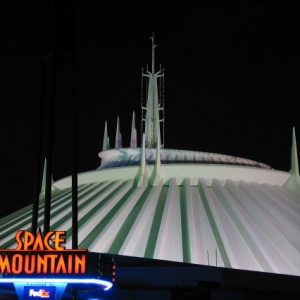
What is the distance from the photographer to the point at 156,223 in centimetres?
2169

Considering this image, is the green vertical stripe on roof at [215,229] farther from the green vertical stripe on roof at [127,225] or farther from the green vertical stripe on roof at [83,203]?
the green vertical stripe on roof at [83,203]

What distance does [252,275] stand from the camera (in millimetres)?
16625

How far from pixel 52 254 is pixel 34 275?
1.97 ft

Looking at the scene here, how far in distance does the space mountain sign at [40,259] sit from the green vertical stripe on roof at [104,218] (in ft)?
11.9

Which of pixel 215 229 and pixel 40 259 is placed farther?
pixel 215 229

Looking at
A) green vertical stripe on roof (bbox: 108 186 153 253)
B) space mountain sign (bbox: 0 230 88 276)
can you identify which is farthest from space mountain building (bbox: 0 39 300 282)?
space mountain sign (bbox: 0 230 88 276)

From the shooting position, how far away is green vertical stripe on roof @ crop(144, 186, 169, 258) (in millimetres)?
19609

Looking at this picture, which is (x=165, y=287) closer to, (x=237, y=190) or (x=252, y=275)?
(x=252, y=275)

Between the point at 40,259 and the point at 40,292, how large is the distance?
30.3 inches

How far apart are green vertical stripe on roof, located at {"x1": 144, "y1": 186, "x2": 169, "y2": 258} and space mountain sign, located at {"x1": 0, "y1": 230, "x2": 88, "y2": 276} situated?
3.40m

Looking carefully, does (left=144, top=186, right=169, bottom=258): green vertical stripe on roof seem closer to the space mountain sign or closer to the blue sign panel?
the space mountain sign

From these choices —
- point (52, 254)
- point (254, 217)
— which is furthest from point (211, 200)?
point (52, 254)

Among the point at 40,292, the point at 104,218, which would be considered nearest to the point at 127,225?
the point at 104,218

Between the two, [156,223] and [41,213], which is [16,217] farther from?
[156,223]
